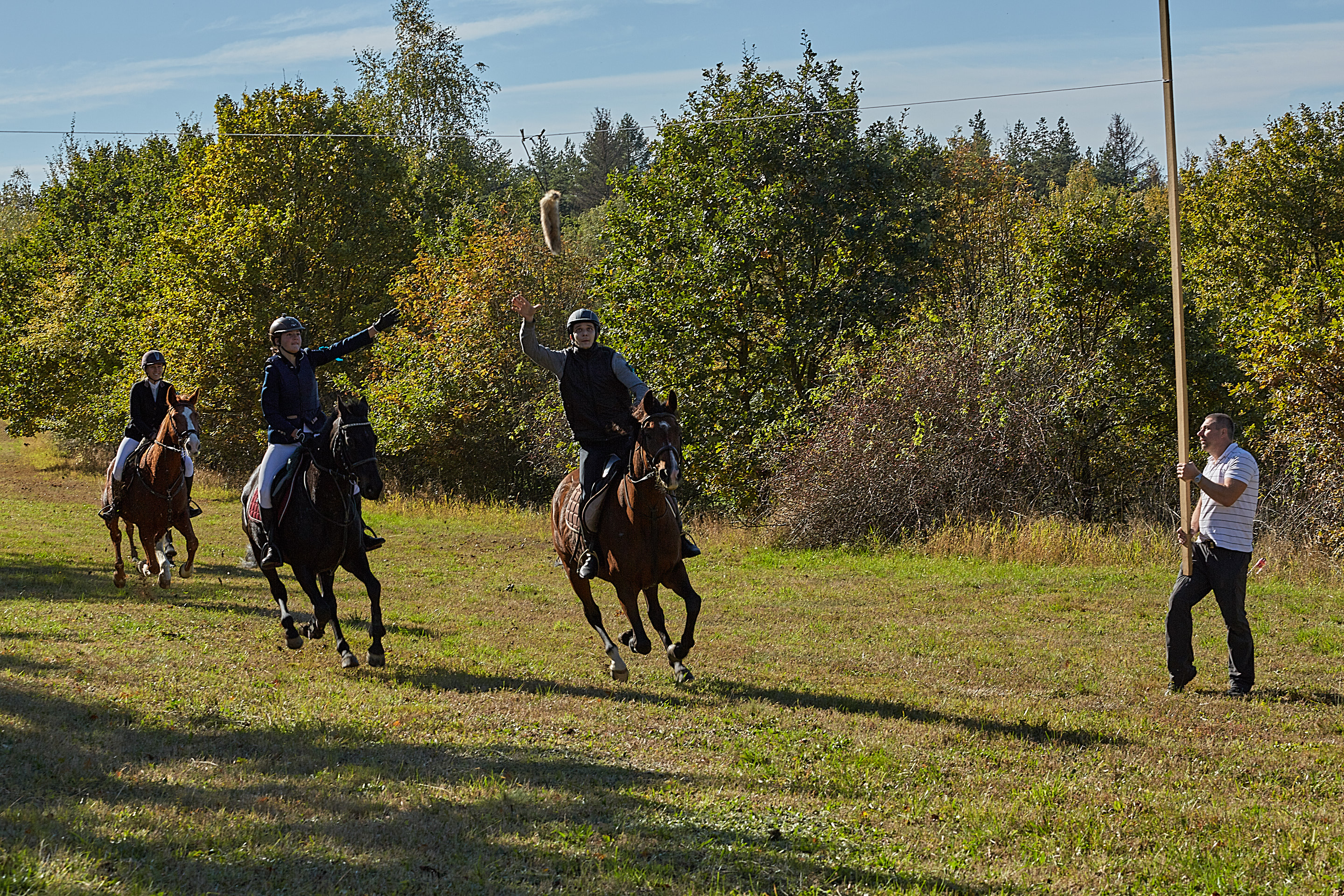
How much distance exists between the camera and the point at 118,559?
631 inches

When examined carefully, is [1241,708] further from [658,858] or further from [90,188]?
[90,188]

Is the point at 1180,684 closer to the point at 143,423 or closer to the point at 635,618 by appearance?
the point at 635,618

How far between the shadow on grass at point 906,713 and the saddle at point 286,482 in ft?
14.3

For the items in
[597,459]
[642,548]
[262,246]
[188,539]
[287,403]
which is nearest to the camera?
[642,548]

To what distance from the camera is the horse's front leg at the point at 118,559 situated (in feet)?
51.9

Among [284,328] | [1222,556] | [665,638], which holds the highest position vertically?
[284,328]

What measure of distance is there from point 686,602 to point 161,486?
8.79 meters

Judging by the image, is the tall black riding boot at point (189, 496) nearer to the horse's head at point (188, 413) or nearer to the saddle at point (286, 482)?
the horse's head at point (188, 413)

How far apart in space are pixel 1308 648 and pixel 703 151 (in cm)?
1845

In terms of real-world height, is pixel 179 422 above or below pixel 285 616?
above

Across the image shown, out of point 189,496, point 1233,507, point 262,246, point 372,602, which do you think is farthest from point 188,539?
point 262,246

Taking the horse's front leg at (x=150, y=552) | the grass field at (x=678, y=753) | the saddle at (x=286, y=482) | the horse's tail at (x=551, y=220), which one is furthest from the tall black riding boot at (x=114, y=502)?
the horse's tail at (x=551, y=220)

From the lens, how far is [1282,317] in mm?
17484

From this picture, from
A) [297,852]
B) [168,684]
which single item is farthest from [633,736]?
[168,684]
